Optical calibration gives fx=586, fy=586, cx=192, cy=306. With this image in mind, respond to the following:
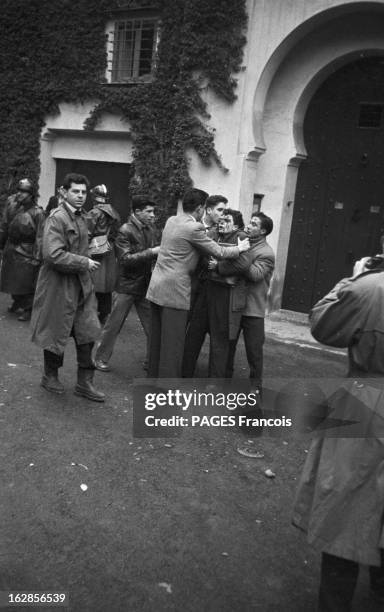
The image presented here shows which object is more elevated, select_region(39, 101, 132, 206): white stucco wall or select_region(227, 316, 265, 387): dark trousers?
select_region(39, 101, 132, 206): white stucco wall

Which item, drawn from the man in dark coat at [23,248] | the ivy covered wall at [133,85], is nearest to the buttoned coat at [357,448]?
the man in dark coat at [23,248]

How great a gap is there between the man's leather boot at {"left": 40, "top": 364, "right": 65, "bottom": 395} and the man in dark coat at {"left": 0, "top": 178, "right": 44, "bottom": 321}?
2766 mm

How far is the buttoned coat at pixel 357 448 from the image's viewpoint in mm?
2498

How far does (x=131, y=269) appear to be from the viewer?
6.28 meters

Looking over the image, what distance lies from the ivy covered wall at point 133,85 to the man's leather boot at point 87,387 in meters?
5.37

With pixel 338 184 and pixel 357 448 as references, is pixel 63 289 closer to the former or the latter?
pixel 357 448

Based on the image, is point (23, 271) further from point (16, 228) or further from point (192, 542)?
point (192, 542)

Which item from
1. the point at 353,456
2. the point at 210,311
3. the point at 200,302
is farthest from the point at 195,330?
the point at 353,456

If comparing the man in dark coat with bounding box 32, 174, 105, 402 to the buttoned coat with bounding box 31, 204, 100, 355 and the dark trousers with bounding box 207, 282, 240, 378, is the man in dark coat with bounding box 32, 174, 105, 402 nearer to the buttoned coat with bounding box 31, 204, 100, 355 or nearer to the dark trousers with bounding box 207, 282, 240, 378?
the buttoned coat with bounding box 31, 204, 100, 355

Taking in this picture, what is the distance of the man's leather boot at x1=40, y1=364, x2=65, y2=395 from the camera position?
5555 mm

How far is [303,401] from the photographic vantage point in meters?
2.85

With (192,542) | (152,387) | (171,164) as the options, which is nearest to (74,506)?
(192,542)

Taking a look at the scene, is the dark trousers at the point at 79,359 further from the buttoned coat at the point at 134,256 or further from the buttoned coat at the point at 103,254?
the buttoned coat at the point at 103,254

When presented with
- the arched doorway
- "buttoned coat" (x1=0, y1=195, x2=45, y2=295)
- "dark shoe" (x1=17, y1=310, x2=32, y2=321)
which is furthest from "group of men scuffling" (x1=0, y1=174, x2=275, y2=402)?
the arched doorway
